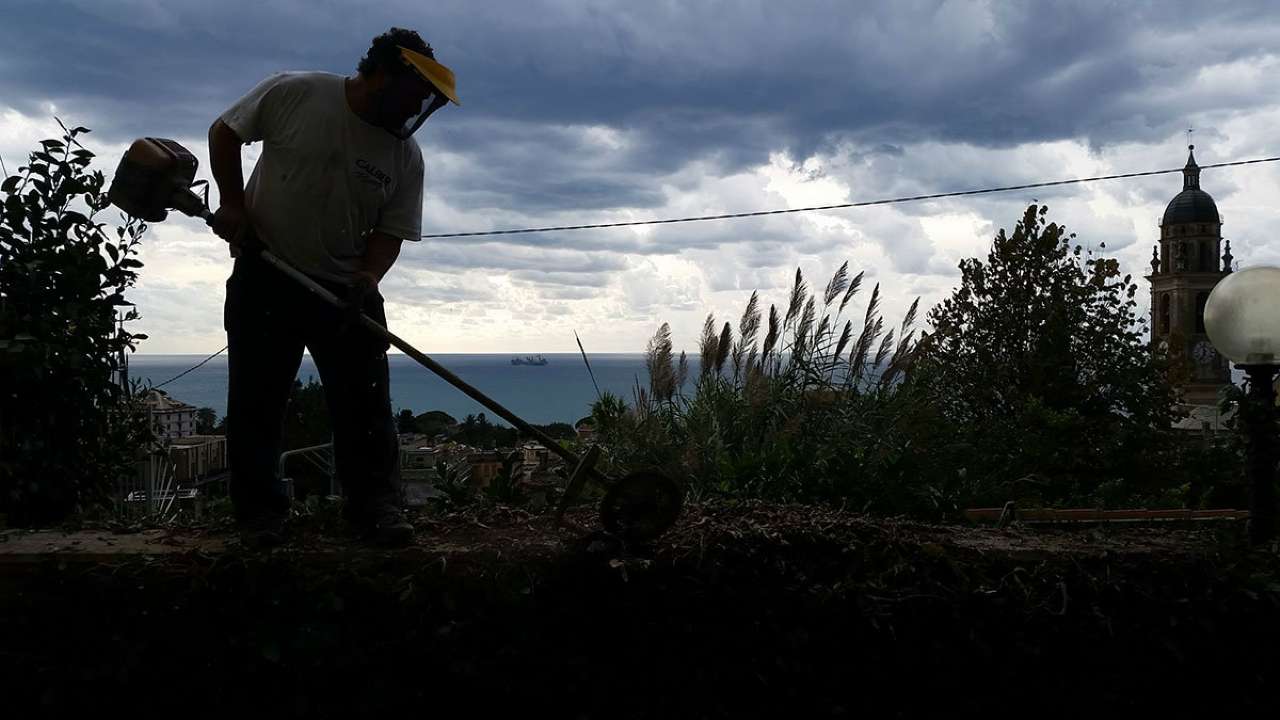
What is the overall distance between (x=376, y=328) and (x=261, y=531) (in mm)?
730

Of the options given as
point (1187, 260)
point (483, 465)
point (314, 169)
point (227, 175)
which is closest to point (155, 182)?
point (227, 175)

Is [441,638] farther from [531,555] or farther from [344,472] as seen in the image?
[344,472]

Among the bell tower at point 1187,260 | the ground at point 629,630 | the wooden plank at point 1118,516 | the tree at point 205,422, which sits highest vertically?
the bell tower at point 1187,260

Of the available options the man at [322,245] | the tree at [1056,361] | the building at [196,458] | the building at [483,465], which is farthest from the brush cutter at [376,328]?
the tree at [1056,361]

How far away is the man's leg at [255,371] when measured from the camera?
11.4 feet

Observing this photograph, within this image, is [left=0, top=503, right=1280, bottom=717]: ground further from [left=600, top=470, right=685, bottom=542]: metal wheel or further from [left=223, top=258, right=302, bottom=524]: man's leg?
[left=223, top=258, right=302, bottom=524]: man's leg

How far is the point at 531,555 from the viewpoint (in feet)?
10.5

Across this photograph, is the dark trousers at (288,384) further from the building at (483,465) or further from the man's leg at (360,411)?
the building at (483,465)

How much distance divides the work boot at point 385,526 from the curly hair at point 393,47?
1.42 meters

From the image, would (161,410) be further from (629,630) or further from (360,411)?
(629,630)

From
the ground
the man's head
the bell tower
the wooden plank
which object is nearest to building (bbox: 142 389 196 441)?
the ground

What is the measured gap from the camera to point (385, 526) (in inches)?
135

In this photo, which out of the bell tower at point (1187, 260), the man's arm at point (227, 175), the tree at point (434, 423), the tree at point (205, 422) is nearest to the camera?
the man's arm at point (227, 175)

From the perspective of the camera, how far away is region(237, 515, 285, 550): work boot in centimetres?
324
